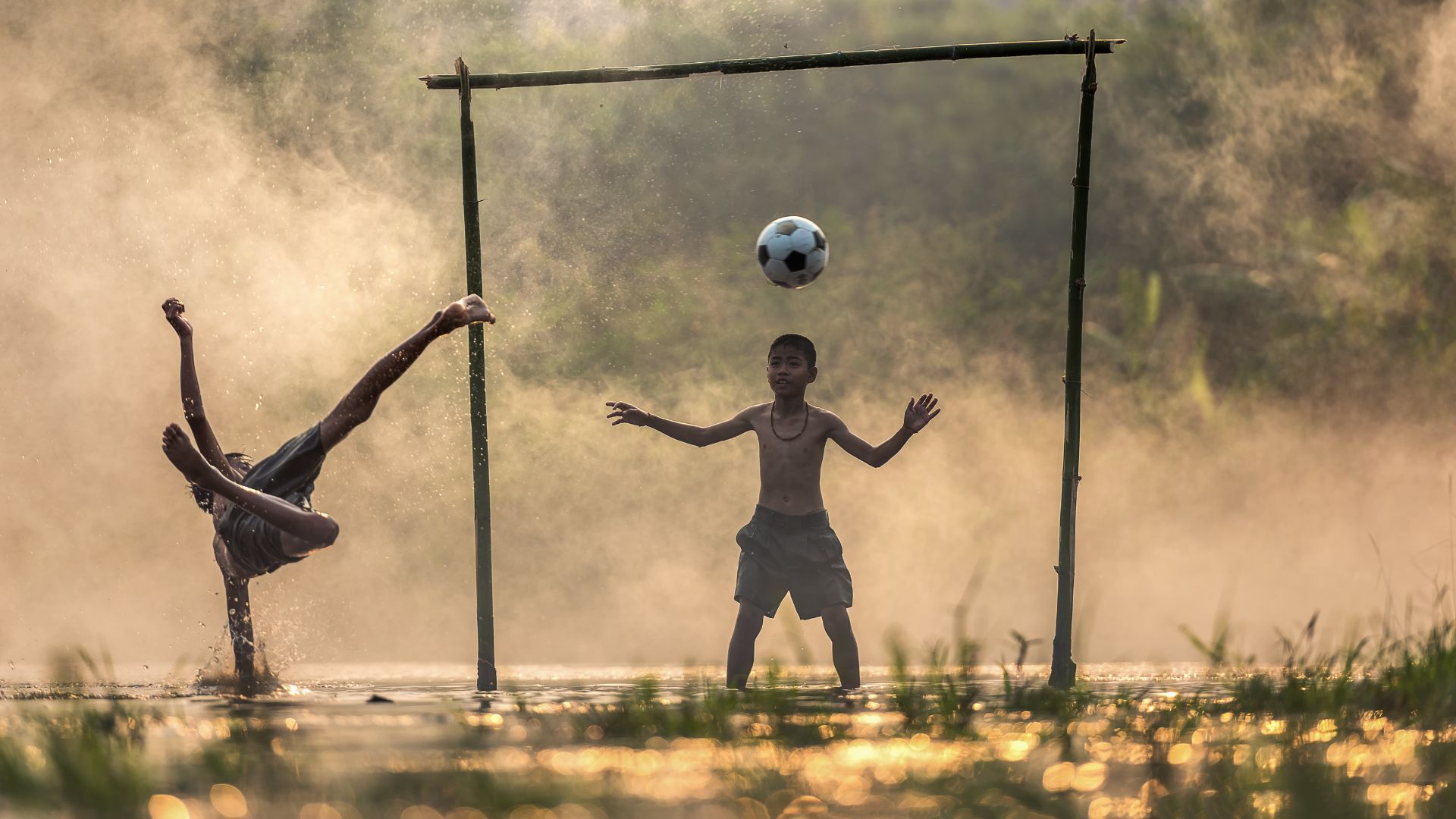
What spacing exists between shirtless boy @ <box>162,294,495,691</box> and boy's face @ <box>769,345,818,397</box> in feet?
4.98

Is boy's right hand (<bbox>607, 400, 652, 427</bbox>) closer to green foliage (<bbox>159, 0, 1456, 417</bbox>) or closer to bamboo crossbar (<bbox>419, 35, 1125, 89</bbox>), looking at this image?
bamboo crossbar (<bbox>419, 35, 1125, 89</bbox>)

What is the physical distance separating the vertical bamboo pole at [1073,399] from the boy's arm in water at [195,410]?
3.87m

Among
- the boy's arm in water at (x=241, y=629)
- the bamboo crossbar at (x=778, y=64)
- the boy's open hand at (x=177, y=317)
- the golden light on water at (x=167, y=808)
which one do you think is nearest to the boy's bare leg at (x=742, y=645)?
the boy's arm in water at (x=241, y=629)

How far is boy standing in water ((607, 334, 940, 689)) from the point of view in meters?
7.85

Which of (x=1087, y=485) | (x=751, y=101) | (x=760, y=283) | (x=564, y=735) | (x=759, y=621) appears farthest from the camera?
(x=760, y=283)

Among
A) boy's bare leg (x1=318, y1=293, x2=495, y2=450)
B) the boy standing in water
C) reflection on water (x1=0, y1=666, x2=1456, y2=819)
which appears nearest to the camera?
reflection on water (x1=0, y1=666, x2=1456, y2=819)

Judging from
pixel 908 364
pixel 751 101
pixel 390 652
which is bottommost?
pixel 390 652

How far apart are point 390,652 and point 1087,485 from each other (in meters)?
8.24

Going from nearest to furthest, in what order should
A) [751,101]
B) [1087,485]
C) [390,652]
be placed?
[390,652] < [1087,485] < [751,101]

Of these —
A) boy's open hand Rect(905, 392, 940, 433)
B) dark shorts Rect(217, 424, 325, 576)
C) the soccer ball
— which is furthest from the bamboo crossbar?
dark shorts Rect(217, 424, 325, 576)

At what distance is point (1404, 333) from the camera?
2170 cm

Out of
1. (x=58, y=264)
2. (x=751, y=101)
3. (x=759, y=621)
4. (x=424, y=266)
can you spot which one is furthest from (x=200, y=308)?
(x=751, y=101)

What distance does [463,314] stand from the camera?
6918 mm

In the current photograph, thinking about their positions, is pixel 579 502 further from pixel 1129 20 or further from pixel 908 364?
pixel 1129 20
